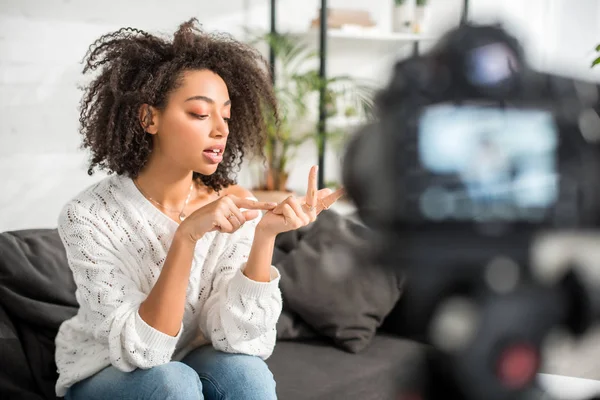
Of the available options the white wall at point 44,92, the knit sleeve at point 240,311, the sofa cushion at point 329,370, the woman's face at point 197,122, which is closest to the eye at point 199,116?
the woman's face at point 197,122

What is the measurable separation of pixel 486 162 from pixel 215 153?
874mm

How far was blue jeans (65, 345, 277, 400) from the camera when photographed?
3.74 ft

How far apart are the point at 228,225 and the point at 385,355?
937 mm

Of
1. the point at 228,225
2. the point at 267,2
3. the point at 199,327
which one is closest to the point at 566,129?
the point at 228,225

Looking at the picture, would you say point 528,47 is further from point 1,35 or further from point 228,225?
point 1,35

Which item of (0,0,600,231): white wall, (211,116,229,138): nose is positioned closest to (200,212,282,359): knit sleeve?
(211,116,229,138): nose

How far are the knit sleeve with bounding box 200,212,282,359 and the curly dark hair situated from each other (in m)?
0.23

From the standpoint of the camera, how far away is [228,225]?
98cm

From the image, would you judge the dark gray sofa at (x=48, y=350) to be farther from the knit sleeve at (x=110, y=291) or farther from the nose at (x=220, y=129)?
the nose at (x=220, y=129)

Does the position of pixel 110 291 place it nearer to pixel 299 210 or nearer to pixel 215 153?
pixel 215 153

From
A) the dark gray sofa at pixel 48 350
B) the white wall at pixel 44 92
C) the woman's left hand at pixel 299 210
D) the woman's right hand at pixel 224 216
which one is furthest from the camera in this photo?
the white wall at pixel 44 92

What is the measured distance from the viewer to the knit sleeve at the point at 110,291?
114 cm

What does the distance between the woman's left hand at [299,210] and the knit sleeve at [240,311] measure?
0.47 feet

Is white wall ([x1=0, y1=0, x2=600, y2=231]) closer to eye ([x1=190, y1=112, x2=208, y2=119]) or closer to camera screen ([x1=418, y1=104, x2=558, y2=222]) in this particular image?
eye ([x1=190, y1=112, x2=208, y2=119])
